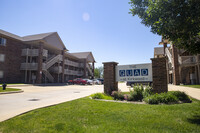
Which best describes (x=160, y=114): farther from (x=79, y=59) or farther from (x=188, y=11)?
(x=79, y=59)

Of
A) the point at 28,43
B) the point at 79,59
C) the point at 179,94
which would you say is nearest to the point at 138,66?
the point at 179,94

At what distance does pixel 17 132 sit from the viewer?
3.58 m

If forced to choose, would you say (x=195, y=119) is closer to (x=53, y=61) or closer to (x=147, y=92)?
(x=147, y=92)

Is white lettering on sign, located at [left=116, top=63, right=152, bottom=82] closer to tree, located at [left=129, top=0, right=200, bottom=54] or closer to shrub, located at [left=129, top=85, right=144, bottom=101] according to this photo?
shrub, located at [left=129, top=85, right=144, bottom=101]

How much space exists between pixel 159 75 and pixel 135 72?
62.7 inches

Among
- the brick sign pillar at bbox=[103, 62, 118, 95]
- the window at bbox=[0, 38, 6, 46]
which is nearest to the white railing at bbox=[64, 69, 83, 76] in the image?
the window at bbox=[0, 38, 6, 46]

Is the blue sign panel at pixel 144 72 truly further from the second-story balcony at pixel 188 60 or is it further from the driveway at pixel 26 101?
the second-story balcony at pixel 188 60

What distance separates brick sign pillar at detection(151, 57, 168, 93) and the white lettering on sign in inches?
18.5

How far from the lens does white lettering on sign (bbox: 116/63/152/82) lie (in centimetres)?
847

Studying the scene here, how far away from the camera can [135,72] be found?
29.3ft

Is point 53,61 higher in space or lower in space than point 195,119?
higher

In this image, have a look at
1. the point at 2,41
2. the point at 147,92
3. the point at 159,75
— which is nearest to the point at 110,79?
the point at 147,92

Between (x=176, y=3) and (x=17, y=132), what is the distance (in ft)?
21.6

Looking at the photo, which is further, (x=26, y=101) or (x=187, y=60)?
(x=187, y=60)
